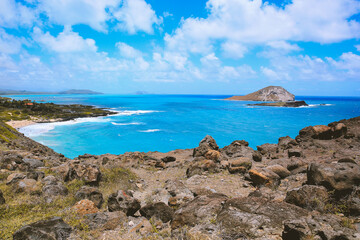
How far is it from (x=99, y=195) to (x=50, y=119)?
66.4 meters

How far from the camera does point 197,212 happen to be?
5945 millimetres

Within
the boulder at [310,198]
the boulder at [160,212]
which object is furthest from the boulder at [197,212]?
the boulder at [310,198]

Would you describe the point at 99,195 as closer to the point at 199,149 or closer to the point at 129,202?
the point at 129,202

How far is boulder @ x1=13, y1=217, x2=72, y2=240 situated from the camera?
505 centimetres

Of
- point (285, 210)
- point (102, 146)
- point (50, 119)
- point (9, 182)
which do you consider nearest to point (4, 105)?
point (50, 119)

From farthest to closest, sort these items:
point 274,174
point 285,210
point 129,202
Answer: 1. point 274,174
2. point 129,202
3. point 285,210

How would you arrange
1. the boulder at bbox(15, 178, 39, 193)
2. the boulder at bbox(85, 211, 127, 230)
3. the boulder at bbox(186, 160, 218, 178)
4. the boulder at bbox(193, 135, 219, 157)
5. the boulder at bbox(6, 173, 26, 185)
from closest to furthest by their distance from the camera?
the boulder at bbox(85, 211, 127, 230) < the boulder at bbox(15, 178, 39, 193) < the boulder at bbox(6, 173, 26, 185) < the boulder at bbox(186, 160, 218, 178) < the boulder at bbox(193, 135, 219, 157)

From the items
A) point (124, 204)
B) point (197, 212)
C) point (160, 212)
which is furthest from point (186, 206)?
point (124, 204)

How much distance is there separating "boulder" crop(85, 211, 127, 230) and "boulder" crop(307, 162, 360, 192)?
7239mm

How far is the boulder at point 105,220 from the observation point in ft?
20.0

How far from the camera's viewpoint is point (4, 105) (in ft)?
252

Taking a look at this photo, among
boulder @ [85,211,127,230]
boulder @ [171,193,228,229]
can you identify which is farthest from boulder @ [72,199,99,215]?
boulder @ [171,193,228,229]

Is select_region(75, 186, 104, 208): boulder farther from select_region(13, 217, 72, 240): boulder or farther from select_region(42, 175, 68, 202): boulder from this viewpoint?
select_region(13, 217, 72, 240): boulder

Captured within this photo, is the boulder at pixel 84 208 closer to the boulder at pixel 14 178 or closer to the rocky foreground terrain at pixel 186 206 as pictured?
the rocky foreground terrain at pixel 186 206
